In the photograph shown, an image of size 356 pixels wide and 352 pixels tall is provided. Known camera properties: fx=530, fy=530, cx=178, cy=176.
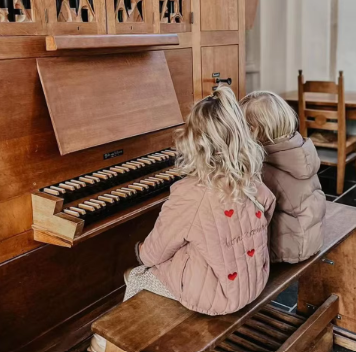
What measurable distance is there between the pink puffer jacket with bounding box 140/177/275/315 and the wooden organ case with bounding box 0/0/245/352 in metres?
0.45

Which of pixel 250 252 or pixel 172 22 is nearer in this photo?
pixel 250 252

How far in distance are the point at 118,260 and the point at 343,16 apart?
4432 millimetres

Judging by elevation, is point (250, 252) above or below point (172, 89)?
below

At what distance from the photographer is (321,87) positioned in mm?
5008

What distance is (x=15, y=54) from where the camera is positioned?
217cm

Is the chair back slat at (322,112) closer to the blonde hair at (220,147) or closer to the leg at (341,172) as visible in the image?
the leg at (341,172)

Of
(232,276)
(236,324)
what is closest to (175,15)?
(232,276)

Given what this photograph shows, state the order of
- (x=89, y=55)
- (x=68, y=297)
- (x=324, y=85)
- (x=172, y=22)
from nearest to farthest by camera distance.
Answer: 1. (x=89, y=55)
2. (x=68, y=297)
3. (x=172, y=22)
4. (x=324, y=85)

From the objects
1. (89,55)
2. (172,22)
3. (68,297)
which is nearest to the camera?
(89,55)

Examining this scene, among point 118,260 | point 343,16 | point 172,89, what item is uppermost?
point 343,16

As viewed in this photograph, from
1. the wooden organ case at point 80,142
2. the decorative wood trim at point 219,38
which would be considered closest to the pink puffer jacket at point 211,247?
the wooden organ case at point 80,142

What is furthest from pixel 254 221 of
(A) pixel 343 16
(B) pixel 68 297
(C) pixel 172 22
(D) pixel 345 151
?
(A) pixel 343 16

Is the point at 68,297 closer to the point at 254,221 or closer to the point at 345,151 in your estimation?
the point at 254,221

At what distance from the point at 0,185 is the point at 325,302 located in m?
1.67
